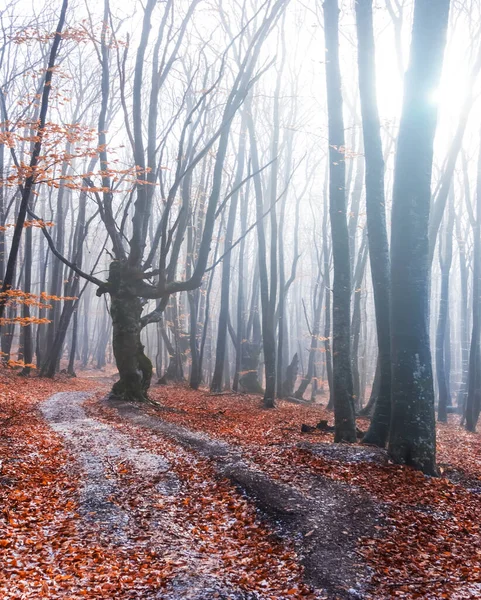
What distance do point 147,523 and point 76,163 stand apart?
87.4 ft

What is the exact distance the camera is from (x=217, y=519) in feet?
17.4

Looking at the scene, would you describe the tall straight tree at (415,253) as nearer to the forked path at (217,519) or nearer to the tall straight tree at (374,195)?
the forked path at (217,519)

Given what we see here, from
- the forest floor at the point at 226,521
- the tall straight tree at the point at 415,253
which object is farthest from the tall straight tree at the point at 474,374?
the tall straight tree at the point at 415,253

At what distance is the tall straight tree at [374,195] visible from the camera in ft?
28.4

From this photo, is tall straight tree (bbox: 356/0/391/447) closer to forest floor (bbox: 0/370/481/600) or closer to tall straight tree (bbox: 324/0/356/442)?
tall straight tree (bbox: 324/0/356/442)

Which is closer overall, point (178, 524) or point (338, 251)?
point (178, 524)

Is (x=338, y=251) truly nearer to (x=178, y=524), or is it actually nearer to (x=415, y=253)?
(x=415, y=253)

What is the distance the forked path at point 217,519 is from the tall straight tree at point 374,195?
10.1ft

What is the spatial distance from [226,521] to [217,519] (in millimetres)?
116

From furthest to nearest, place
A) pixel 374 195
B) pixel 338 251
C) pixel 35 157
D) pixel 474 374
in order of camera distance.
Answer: pixel 474 374 → pixel 338 251 → pixel 35 157 → pixel 374 195

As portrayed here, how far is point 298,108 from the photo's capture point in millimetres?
23766

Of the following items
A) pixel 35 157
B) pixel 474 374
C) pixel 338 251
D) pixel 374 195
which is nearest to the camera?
pixel 374 195

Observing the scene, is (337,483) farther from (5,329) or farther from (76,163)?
(76,163)

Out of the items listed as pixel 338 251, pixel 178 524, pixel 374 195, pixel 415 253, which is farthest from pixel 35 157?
pixel 178 524
